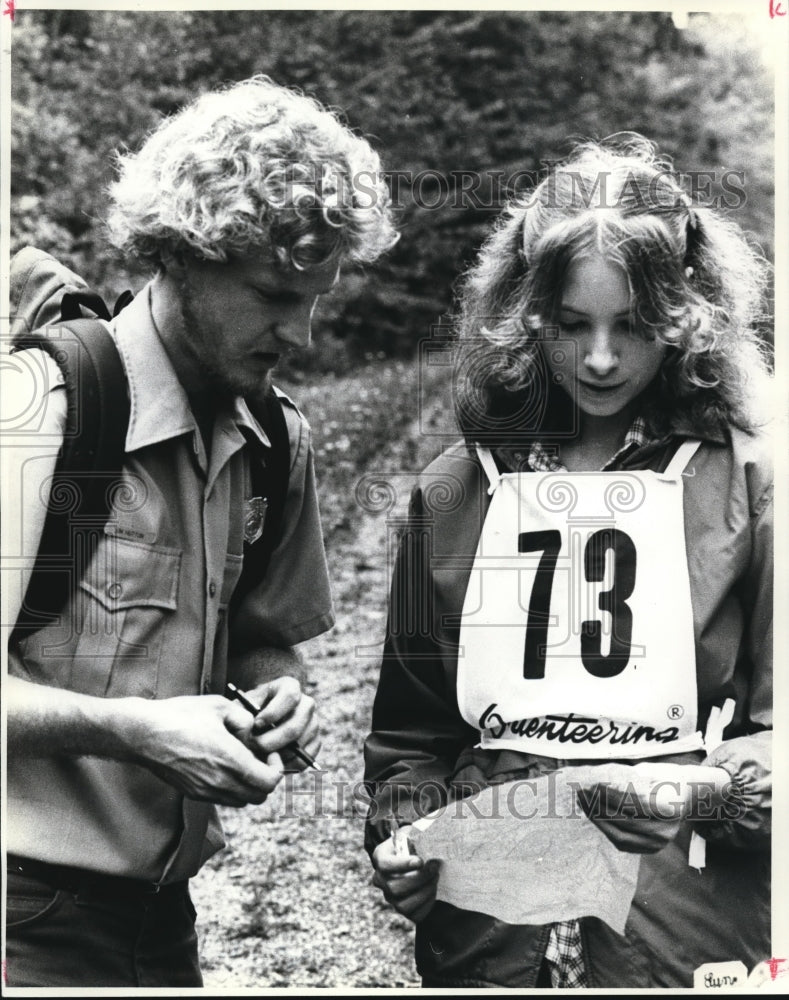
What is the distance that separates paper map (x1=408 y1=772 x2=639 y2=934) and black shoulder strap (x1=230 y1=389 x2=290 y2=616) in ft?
2.49

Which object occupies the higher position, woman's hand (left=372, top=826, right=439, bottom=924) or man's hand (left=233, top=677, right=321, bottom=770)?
man's hand (left=233, top=677, right=321, bottom=770)

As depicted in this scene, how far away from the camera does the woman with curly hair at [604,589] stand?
323 cm

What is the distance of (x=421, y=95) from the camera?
3656 millimetres

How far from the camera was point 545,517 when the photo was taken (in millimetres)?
3336

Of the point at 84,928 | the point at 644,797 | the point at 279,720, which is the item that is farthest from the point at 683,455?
the point at 84,928

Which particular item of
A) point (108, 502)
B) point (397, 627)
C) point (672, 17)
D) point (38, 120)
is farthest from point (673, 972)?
point (38, 120)

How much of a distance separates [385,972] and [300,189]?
6.61 ft

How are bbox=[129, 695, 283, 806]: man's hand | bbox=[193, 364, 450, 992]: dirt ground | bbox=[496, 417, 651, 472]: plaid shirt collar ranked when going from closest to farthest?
bbox=[129, 695, 283, 806]: man's hand, bbox=[496, 417, 651, 472]: plaid shirt collar, bbox=[193, 364, 450, 992]: dirt ground

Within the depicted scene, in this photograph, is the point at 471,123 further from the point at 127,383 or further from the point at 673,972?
the point at 673,972

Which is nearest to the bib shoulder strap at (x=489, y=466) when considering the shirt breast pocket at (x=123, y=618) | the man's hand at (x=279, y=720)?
the man's hand at (x=279, y=720)

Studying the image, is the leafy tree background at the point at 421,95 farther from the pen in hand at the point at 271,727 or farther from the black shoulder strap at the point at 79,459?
the pen in hand at the point at 271,727

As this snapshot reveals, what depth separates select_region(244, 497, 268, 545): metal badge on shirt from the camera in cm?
319

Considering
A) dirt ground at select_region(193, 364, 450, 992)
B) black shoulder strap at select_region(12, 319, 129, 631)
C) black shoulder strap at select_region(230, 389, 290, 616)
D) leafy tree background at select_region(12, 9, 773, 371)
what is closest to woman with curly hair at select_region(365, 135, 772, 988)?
dirt ground at select_region(193, 364, 450, 992)

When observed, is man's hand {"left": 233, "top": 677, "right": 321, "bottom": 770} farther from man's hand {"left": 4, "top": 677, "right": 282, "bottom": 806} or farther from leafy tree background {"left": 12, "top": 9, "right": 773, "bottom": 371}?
leafy tree background {"left": 12, "top": 9, "right": 773, "bottom": 371}
